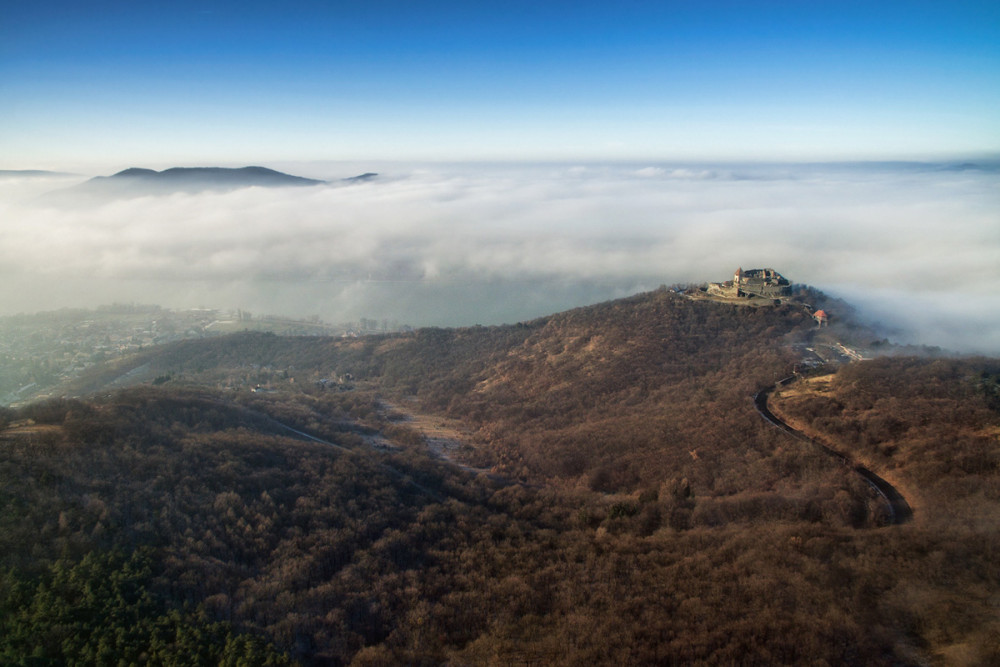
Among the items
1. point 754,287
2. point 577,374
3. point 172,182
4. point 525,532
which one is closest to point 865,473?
point 525,532

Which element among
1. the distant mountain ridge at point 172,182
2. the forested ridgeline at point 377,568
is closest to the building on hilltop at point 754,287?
the forested ridgeline at point 377,568

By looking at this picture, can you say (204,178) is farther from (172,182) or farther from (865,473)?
(865,473)

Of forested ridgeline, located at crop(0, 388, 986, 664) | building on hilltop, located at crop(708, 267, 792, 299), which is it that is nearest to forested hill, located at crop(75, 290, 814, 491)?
building on hilltop, located at crop(708, 267, 792, 299)

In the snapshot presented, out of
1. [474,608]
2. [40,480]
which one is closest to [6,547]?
[40,480]

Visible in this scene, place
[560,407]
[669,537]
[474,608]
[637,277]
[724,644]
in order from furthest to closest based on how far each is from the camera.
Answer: [637,277] < [560,407] < [669,537] < [474,608] < [724,644]

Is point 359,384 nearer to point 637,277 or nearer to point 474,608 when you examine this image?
point 474,608

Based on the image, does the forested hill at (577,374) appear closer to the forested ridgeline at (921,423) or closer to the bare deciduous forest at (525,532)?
the bare deciduous forest at (525,532)
